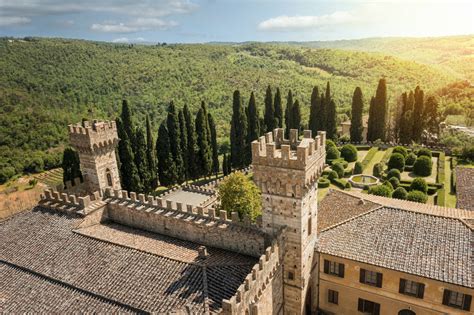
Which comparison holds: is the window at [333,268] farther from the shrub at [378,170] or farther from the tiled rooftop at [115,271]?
the shrub at [378,170]

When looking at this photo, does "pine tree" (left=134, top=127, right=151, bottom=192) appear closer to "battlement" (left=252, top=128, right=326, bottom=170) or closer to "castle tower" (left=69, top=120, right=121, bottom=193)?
"castle tower" (left=69, top=120, right=121, bottom=193)

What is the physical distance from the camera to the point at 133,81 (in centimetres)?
9525

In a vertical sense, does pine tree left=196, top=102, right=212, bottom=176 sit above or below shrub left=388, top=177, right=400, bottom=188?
above

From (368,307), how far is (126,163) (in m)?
33.6

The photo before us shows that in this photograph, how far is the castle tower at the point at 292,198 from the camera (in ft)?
61.0

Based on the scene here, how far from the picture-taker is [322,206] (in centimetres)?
2736

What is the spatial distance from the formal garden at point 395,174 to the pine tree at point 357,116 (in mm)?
9978

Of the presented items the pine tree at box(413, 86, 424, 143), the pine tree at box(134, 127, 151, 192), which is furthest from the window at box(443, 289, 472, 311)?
the pine tree at box(413, 86, 424, 143)

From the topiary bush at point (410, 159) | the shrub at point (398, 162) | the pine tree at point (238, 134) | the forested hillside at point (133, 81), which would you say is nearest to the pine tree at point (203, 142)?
the pine tree at point (238, 134)

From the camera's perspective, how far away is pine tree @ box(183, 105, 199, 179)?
51.4m

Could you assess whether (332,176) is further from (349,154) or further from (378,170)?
(349,154)

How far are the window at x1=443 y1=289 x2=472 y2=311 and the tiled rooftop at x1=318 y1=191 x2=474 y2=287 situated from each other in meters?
1.17

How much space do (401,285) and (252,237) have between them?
9590 mm

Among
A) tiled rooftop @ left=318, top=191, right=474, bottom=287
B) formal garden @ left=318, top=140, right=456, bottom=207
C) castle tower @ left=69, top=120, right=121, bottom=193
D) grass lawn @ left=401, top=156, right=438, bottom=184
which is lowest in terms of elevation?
grass lawn @ left=401, top=156, right=438, bottom=184
